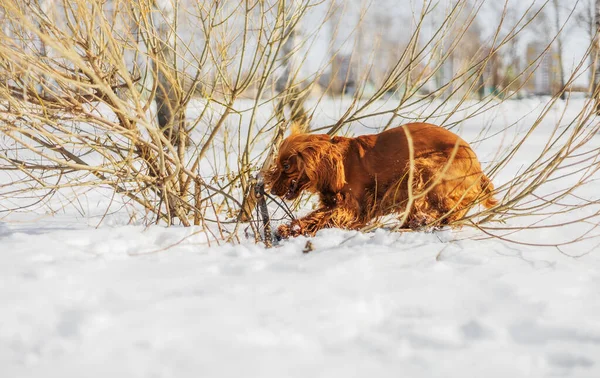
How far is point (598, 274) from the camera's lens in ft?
6.84

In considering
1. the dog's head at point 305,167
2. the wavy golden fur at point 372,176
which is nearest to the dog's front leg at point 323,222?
the wavy golden fur at point 372,176

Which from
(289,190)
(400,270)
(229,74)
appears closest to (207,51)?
(229,74)


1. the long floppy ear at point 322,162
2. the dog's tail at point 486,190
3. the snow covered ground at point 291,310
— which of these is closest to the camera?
the snow covered ground at point 291,310

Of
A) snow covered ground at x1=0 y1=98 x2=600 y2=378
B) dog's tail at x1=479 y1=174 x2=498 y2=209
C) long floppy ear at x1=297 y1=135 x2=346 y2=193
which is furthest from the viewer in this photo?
dog's tail at x1=479 y1=174 x2=498 y2=209

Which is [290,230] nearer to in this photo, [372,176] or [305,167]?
[305,167]

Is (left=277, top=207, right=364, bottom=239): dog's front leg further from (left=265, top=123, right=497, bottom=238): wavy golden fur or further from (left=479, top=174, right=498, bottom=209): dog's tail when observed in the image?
(left=479, top=174, right=498, bottom=209): dog's tail

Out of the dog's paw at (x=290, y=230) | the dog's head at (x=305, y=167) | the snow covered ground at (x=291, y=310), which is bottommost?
A: the dog's paw at (x=290, y=230)

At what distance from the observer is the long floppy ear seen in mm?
2633

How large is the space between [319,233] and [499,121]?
10091mm

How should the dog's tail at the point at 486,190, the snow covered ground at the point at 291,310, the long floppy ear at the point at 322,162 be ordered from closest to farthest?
the snow covered ground at the point at 291,310 → the long floppy ear at the point at 322,162 → the dog's tail at the point at 486,190

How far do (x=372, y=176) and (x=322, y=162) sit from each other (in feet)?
0.93

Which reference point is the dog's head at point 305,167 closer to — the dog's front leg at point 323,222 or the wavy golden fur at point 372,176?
the wavy golden fur at point 372,176

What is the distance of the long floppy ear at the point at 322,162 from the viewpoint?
263 cm

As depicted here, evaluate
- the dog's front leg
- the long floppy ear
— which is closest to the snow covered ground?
the dog's front leg
